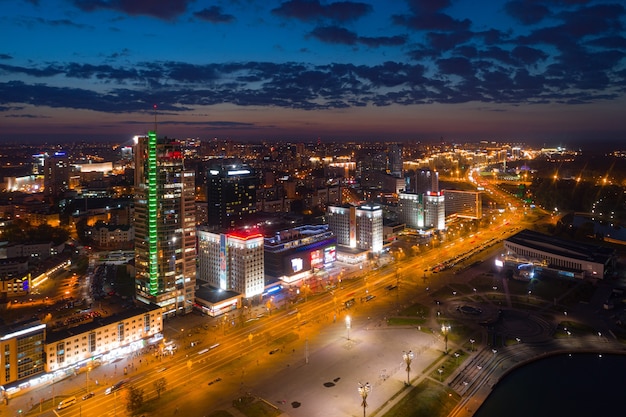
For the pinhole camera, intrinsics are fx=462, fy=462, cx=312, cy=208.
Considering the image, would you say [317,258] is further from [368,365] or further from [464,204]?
[464,204]

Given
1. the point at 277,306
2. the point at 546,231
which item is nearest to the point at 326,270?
the point at 277,306

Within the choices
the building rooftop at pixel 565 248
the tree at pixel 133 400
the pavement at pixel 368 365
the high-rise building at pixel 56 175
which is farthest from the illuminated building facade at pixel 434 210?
the high-rise building at pixel 56 175

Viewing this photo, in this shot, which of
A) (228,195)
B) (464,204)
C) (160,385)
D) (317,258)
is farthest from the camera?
(464,204)

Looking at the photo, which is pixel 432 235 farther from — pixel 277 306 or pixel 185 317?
pixel 185 317

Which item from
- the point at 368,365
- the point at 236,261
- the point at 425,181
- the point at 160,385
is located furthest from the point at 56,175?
the point at 368,365

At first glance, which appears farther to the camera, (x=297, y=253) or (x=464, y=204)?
(x=464, y=204)

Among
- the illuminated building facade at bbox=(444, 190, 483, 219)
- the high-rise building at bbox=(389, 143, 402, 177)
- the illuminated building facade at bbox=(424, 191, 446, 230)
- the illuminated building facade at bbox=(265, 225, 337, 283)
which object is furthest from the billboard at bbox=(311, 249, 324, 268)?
the high-rise building at bbox=(389, 143, 402, 177)
